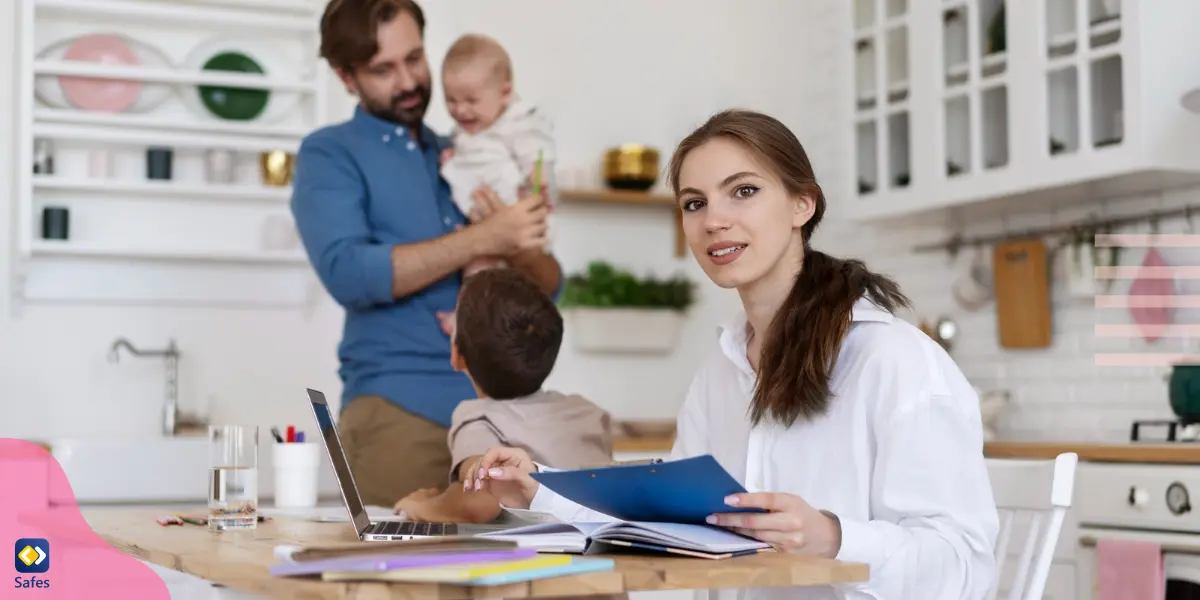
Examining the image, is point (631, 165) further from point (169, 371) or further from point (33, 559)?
point (33, 559)

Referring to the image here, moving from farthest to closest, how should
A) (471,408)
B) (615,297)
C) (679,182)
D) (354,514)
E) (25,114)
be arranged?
(615,297) → (25,114) → (471,408) → (679,182) → (354,514)

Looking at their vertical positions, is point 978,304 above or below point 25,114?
below

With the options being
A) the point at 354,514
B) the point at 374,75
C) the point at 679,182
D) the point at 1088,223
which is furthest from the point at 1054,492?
the point at 1088,223

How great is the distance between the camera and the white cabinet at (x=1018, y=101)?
11.6 feet

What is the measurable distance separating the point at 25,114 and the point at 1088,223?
3234 millimetres

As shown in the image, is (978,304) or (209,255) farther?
(978,304)

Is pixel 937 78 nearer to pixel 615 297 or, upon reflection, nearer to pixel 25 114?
pixel 615 297

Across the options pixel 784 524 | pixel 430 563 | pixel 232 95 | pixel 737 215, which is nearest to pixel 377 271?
pixel 737 215

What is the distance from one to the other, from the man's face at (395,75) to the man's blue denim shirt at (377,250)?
0.10 ft

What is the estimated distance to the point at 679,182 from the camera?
1916 mm

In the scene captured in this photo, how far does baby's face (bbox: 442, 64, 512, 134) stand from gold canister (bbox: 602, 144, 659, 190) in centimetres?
195

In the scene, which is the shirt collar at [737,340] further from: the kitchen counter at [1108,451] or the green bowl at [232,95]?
the green bowl at [232,95]

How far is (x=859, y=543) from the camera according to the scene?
4.63 ft

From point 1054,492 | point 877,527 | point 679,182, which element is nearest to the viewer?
point 877,527
